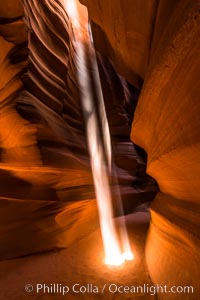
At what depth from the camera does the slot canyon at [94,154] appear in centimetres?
287

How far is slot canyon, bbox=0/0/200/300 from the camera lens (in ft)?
9.42

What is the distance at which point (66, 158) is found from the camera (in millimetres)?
6594

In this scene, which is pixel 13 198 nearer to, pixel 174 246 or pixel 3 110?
pixel 3 110

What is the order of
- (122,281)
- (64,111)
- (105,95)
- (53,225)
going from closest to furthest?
1. (122,281)
2. (53,225)
3. (64,111)
4. (105,95)

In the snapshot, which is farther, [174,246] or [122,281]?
[122,281]

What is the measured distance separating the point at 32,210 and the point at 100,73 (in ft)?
27.4

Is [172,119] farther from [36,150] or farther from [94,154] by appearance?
[94,154]

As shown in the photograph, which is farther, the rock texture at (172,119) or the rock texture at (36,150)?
the rock texture at (36,150)

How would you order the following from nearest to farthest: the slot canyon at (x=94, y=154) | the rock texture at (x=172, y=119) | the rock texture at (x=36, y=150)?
1. the rock texture at (x=172, y=119)
2. the slot canyon at (x=94, y=154)
3. the rock texture at (x=36, y=150)

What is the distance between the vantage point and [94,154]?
7855 mm

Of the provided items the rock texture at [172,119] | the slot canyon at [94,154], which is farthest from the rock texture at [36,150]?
the rock texture at [172,119]

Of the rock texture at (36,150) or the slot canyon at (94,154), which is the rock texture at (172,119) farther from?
the rock texture at (36,150)

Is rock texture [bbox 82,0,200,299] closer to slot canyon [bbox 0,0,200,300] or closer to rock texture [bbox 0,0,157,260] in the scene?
slot canyon [bbox 0,0,200,300]

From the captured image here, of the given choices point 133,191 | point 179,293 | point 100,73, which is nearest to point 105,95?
point 100,73
